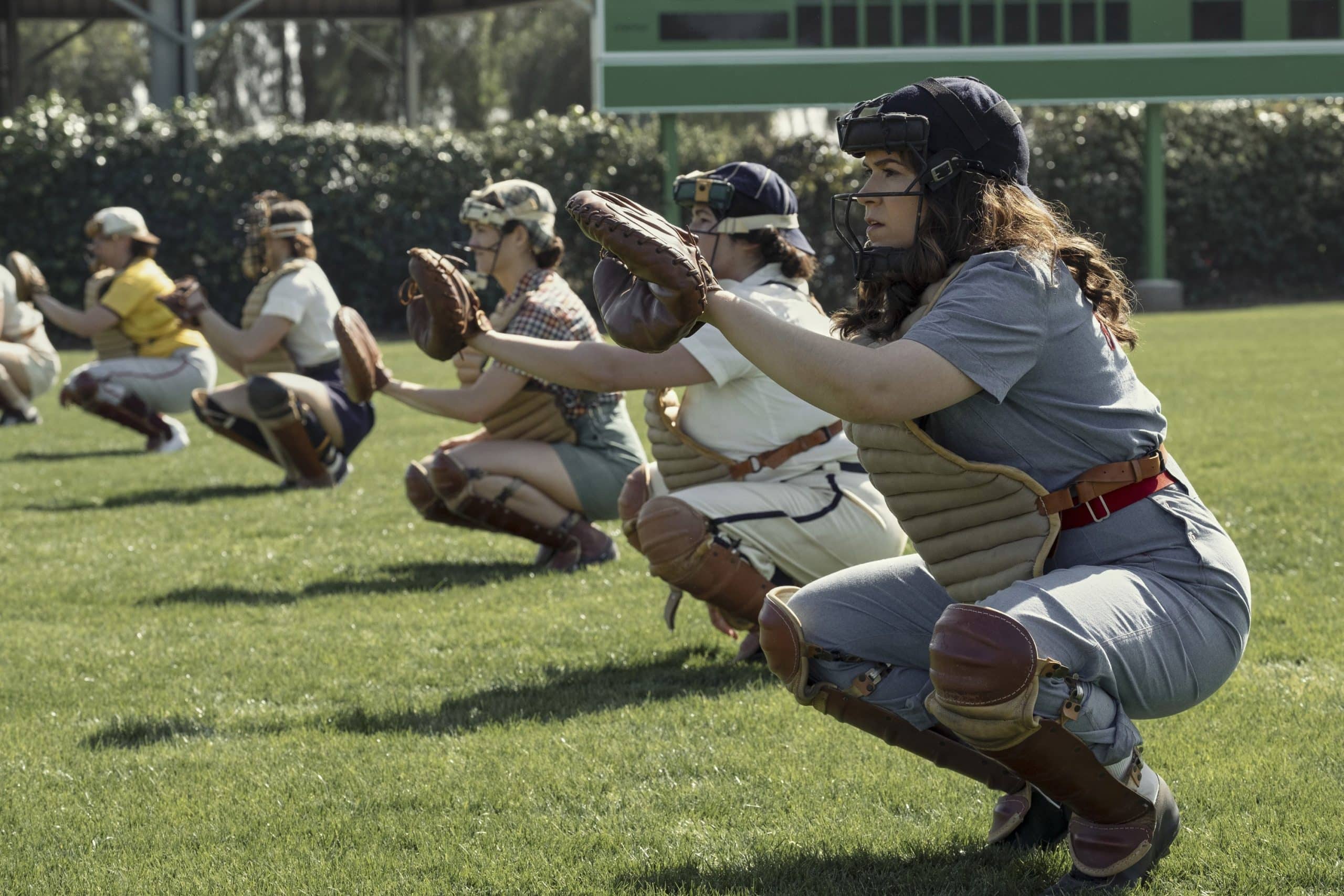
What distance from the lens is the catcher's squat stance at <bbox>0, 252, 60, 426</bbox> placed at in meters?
13.1

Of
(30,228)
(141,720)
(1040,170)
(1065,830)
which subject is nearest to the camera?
(1065,830)

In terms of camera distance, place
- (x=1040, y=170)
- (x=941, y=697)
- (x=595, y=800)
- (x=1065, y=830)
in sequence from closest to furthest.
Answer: (x=941, y=697) < (x=1065, y=830) < (x=595, y=800) < (x=1040, y=170)

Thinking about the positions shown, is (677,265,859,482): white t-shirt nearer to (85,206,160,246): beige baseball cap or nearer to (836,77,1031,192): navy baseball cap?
(836,77,1031,192): navy baseball cap

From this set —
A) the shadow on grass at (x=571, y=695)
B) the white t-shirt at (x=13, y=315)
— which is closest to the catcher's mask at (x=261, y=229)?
the white t-shirt at (x=13, y=315)

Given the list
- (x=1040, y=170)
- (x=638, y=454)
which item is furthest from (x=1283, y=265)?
(x=638, y=454)

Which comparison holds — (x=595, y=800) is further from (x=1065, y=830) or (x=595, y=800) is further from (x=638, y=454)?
(x=638, y=454)

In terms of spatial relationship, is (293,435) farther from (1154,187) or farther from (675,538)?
(1154,187)

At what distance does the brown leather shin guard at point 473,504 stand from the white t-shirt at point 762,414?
1904mm

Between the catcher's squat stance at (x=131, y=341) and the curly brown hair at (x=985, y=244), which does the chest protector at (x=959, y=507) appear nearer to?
the curly brown hair at (x=985, y=244)

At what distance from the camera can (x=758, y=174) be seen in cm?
514

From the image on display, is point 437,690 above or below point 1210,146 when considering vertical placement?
below

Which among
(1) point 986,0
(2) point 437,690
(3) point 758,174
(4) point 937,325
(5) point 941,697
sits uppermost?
(1) point 986,0

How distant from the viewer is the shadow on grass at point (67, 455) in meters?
11.6

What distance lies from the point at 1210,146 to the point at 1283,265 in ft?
9.12
